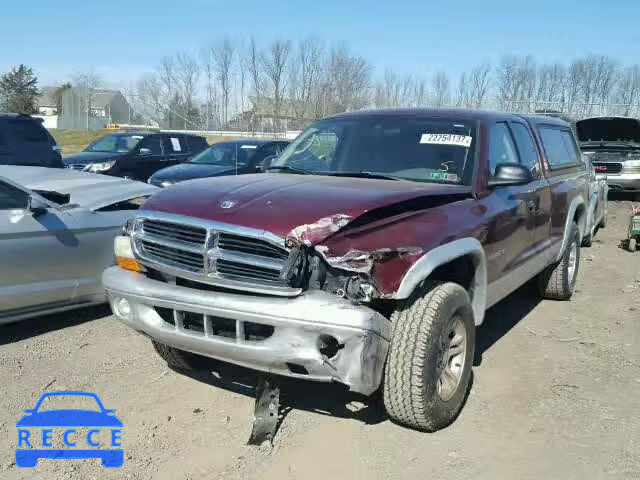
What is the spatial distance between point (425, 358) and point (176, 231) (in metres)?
1.51

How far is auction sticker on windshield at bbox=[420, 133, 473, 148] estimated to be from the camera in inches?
174

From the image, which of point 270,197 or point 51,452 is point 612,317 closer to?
point 270,197

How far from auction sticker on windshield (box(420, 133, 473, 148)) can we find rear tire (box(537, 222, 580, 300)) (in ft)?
7.51

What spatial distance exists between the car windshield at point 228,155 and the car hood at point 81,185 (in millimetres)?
4794

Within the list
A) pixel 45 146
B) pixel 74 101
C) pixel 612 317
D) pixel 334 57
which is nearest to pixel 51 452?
pixel 612 317

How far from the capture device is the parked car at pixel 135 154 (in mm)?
13648

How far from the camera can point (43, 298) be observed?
16.4 feet

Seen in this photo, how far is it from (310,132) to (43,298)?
2.51 metres

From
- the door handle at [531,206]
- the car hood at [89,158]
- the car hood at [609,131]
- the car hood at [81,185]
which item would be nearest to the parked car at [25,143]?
the car hood at [81,185]

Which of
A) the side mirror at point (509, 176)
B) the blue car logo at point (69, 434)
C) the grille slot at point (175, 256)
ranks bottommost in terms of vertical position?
the blue car logo at point (69, 434)

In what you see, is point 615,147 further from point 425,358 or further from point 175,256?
point 175,256

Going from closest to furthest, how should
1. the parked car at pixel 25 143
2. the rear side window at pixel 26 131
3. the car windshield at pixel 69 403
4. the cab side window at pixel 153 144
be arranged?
the car windshield at pixel 69 403 < the parked car at pixel 25 143 < the rear side window at pixel 26 131 < the cab side window at pixel 153 144

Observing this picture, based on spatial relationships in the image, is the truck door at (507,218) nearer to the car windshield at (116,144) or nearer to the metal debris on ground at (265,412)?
the metal debris on ground at (265,412)

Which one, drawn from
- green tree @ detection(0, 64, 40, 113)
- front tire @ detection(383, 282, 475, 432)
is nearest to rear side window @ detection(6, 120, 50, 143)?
front tire @ detection(383, 282, 475, 432)
